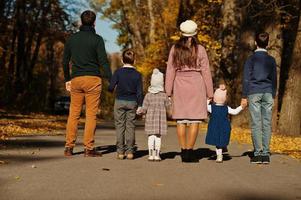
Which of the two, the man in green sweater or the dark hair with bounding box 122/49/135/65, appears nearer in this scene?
the man in green sweater

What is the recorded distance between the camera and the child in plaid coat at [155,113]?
10352 millimetres

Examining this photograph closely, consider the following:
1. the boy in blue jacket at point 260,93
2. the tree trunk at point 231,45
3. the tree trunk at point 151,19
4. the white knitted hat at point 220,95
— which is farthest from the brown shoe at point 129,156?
the tree trunk at point 151,19

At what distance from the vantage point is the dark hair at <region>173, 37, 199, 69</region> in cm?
981


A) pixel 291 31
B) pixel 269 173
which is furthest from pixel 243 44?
pixel 269 173

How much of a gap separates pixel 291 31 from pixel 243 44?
297 cm

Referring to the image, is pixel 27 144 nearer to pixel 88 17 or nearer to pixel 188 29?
pixel 88 17

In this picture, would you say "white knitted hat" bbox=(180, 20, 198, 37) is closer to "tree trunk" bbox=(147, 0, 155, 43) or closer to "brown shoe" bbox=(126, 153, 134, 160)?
"brown shoe" bbox=(126, 153, 134, 160)

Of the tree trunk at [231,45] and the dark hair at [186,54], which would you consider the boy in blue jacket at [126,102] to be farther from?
the tree trunk at [231,45]

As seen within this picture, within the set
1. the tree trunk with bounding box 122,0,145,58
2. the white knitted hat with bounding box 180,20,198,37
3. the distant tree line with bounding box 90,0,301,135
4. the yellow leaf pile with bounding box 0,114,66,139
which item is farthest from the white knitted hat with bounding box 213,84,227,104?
the tree trunk with bounding box 122,0,145,58

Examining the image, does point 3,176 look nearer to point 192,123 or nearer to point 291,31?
point 192,123

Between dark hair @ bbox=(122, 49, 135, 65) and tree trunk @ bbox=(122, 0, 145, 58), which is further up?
tree trunk @ bbox=(122, 0, 145, 58)

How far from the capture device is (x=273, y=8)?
1992 centimetres

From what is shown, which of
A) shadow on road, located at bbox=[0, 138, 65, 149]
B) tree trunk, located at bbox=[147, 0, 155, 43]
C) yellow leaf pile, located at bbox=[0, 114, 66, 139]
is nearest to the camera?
shadow on road, located at bbox=[0, 138, 65, 149]

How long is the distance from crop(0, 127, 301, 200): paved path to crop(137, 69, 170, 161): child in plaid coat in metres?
0.28
